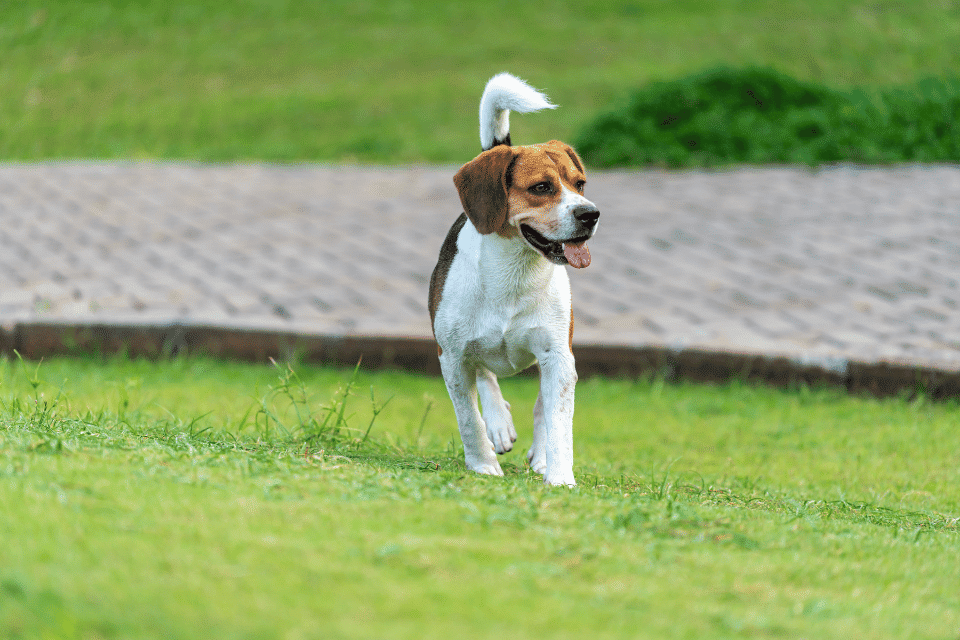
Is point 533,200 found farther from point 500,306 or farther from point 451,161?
point 451,161

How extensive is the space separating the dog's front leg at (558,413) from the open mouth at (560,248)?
1.22 feet

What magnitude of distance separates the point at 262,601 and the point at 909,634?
54.0 inches

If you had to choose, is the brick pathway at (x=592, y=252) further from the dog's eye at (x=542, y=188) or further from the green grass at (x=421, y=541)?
the dog's eye at (x=542, y=188)

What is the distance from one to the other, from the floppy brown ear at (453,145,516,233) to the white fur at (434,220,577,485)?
8 cm

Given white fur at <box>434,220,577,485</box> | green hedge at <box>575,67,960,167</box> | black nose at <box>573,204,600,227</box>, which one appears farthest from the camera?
green hedge at <box>575,67,960,167</box>

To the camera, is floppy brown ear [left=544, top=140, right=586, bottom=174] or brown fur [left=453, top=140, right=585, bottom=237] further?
floppy brown ear [left=544, top=140, right=586, bottom=174]

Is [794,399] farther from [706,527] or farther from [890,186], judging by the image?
[890,186]

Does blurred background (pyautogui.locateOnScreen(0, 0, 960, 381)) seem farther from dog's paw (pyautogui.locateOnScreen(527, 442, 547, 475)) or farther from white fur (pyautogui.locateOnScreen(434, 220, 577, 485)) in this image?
white fur (pyautogui.locateOnScreen(434, 220, 577, 485))

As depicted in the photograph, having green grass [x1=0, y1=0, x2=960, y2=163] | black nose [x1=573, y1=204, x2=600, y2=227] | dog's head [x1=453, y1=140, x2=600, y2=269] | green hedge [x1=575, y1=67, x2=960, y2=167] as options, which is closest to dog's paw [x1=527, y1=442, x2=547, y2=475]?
dog's head [x1=453, y1=140, x2=600, y2=269]

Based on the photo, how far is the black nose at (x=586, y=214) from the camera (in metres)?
3.42

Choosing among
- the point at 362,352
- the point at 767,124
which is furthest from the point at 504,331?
the point at 767,124

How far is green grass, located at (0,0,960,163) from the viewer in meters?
15.4

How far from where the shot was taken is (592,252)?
8.78m

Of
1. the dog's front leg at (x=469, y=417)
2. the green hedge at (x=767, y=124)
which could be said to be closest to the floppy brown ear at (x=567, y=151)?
the dog's front leg at (x=469, y=417)
